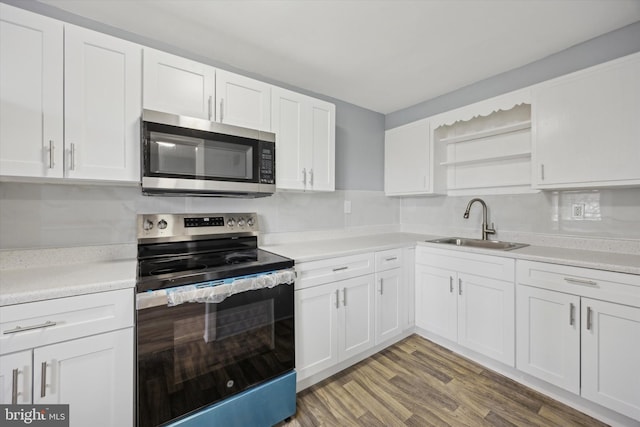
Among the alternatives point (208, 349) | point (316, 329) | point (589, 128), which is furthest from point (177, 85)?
point (589, 128)

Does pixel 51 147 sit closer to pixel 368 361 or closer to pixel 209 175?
pixel 209 175

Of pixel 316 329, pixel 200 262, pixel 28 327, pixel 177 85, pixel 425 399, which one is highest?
pixel 177 85

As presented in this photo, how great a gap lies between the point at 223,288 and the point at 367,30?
5.97 ft

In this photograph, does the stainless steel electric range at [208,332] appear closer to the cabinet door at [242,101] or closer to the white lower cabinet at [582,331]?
the cabinet door at [242,101]

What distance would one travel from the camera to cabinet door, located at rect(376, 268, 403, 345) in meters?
2.18

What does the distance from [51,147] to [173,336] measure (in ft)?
3.53

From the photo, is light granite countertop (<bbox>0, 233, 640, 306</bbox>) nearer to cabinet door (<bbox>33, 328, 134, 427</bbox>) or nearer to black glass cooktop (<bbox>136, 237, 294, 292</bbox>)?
black glass cooktop (<bbox>136, 237, 294, 292</bbox>)

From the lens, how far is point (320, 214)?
8.48 ft

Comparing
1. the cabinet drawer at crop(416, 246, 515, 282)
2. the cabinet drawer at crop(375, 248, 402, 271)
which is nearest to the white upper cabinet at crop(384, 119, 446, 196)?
the cabinet drawer at crop(416, 246, 515, 282)

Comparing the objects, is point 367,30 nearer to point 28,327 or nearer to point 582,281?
point 582,281

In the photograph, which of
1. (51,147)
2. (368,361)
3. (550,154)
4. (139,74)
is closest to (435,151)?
(550,154)

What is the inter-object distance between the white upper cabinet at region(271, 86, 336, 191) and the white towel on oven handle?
2.45ft

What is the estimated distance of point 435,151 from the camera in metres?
2.67

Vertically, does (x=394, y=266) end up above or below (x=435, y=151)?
below
